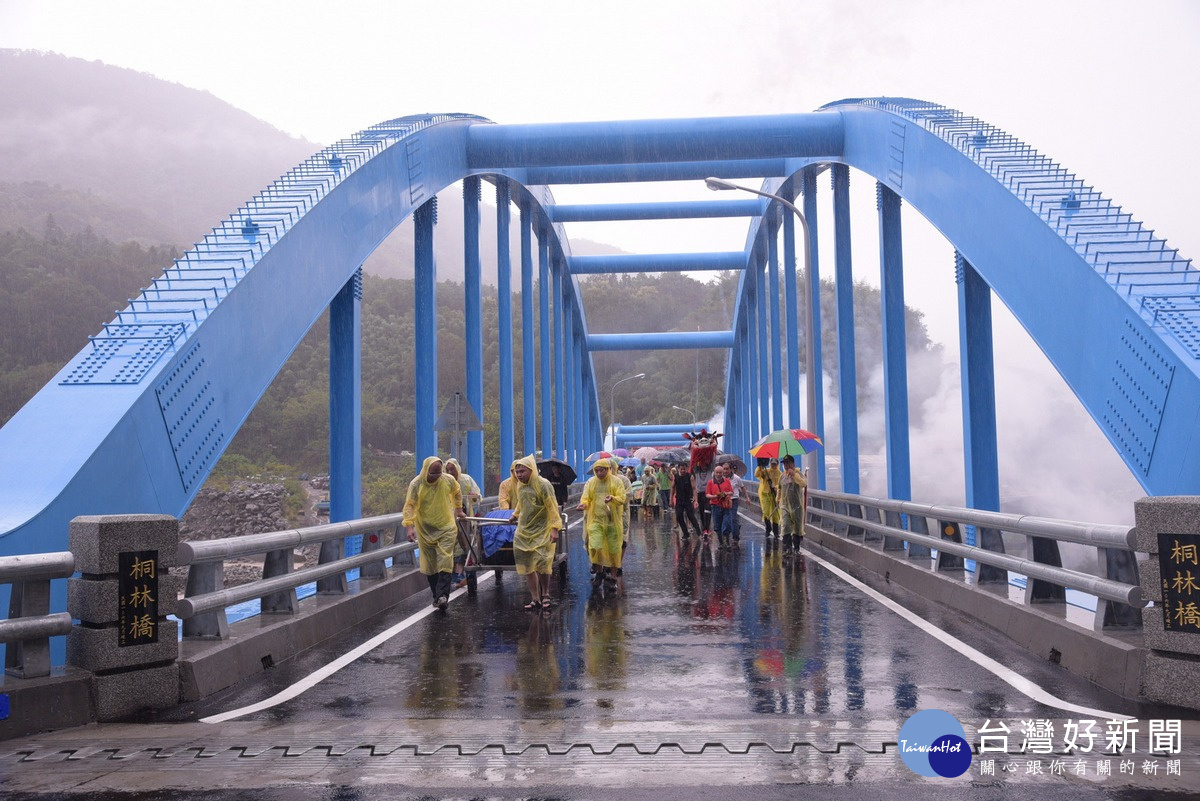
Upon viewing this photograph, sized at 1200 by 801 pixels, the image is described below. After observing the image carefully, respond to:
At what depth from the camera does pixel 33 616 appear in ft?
19.4

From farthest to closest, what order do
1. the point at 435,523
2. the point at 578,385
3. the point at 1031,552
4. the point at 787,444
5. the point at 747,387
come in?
1. the point at 578,385
2. the point at 747,387
3. the point at 787,444
4. the point at 435,523
5. the point at 1031,552

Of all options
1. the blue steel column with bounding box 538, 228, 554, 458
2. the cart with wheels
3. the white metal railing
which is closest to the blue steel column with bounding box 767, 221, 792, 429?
the blue steel column with bounding box 538, 228, 554, 458

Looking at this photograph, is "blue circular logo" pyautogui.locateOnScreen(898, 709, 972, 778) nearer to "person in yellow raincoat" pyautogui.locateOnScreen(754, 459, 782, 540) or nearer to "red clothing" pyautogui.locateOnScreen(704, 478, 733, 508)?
"red clothing" pyautogui.locateOnScreen(704, 478, 733, 508)

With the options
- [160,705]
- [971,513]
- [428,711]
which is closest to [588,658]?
[428,711]

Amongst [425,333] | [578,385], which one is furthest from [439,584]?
[578,385]

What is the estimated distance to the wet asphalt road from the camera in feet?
14.7

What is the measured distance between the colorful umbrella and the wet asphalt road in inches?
390

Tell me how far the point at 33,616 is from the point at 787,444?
15312 mm

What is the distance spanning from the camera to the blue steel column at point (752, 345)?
4900 cm

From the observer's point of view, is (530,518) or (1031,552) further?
(530,518)

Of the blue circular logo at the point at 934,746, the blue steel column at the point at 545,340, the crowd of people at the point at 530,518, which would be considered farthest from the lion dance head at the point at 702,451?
the blue steel column at the point at 545,340

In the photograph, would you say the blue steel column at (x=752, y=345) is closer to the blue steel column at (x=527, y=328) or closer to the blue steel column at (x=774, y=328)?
the blue steel column at (x=774, y=328)

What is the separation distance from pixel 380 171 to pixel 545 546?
912 cm

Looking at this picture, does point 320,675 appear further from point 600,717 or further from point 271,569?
point 600,717
